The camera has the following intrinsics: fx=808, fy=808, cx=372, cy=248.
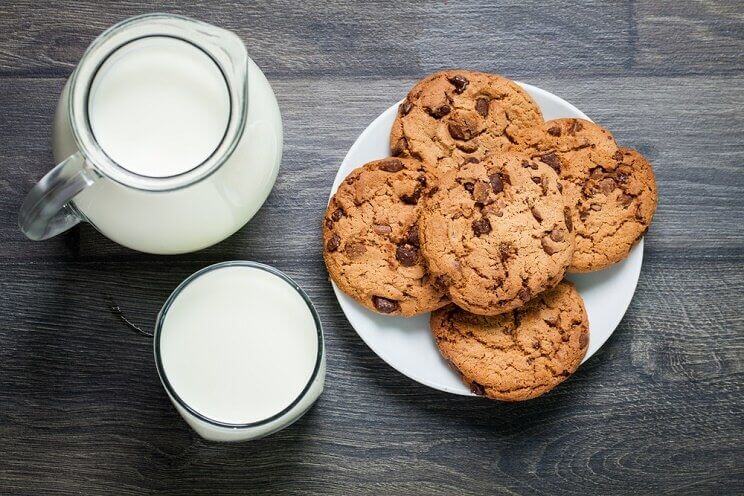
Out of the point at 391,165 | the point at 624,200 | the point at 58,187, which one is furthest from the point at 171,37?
the point at 624,200

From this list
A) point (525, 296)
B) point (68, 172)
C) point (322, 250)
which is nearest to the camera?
point (68, 172)

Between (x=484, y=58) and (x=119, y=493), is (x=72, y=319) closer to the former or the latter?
(x=119, y=493)

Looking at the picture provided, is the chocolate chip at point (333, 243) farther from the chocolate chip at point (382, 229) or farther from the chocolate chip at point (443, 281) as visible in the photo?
the chocolate chip at point (443, 281)

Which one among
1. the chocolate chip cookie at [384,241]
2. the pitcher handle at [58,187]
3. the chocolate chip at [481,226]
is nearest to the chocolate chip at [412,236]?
the chocolate chip cookie at [384,241]

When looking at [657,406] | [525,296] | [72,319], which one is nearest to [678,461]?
[657,406]

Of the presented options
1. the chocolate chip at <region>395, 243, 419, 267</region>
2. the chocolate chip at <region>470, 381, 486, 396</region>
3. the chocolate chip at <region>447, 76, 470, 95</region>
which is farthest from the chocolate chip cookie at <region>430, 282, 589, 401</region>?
the chocolate chip at <region>447, 76, 470, 95</region>

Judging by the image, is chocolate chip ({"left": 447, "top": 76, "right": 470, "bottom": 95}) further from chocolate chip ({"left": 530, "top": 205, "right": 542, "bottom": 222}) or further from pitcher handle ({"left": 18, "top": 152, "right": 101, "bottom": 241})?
pitcher handle ({"left": 18, "top": 152, "right": 101, "bottom": 241})
